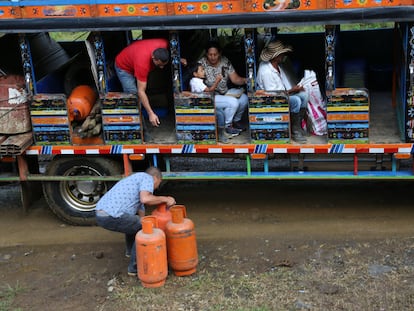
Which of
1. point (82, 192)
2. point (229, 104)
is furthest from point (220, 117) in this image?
point (82, 192)

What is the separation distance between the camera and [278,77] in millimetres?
7270

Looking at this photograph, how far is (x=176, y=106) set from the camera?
731cm

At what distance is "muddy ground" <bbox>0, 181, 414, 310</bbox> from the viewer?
5.73m

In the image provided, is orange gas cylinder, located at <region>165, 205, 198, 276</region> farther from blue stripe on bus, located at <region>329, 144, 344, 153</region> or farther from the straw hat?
the straw hat

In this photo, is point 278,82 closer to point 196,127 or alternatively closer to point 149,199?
point 196,127

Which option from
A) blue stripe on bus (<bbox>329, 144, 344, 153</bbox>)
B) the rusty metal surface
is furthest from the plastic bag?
the rusty metal surface

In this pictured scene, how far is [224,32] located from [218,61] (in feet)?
4.18

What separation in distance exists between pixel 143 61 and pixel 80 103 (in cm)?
102

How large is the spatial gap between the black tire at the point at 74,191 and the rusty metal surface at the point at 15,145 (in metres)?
0.46

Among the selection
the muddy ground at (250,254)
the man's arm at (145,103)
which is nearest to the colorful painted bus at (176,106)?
the man's arm at (145,103)

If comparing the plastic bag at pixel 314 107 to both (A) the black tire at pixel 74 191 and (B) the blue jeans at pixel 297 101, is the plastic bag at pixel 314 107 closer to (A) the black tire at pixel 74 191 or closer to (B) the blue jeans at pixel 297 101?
(B) the blue jeans at pixel 297 101

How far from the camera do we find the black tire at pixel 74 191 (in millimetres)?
7848

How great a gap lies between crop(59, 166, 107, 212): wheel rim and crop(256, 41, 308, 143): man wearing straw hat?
7.93 ft

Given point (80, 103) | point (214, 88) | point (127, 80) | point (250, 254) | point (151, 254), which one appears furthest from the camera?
point (80, 103)
